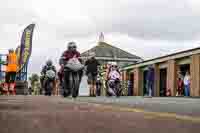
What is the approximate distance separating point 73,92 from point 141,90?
31.8 meters

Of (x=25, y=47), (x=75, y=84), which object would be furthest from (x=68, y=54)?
(x=25, y=47)

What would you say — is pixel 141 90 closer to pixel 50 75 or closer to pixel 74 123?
pixel 50 75

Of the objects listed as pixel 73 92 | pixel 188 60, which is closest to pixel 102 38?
pixel 188 60

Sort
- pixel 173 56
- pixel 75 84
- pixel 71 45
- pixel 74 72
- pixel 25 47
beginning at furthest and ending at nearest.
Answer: pixel 25 47, pixel 173 56, pixel 71 45, pixel 75 84, pixel 74 72

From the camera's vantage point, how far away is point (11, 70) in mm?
26797

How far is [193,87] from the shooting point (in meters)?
31.1

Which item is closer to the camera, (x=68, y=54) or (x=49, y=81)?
(x=68, y=54)

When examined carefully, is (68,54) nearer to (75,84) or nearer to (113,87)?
(75,84)

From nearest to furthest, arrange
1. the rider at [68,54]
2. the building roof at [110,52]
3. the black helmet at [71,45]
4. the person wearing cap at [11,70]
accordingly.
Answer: the rider at [68,54] < the black helmet at [71,45] < the person wearing cap at [11,70] < the building roof at [110,52]

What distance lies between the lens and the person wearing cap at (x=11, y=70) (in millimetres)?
26494

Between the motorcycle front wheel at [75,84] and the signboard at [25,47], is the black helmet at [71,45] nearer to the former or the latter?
the motorcycle front wheel at [75,84]

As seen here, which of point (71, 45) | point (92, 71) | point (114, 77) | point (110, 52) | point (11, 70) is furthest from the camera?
point (110, 52)

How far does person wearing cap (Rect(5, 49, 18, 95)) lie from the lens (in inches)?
1043

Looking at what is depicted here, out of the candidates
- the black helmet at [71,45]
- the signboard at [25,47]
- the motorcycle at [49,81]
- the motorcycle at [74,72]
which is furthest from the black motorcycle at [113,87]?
the signboard at [25,47]
